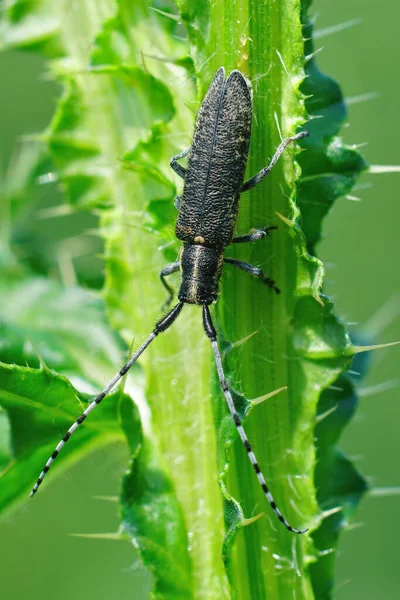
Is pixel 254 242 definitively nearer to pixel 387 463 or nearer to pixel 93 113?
pixel 93 113

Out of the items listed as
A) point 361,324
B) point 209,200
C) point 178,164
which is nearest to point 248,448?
point 178,164

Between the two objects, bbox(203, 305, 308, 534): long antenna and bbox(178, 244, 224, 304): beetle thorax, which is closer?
bbox(203, 305, 308, 534): long antenna

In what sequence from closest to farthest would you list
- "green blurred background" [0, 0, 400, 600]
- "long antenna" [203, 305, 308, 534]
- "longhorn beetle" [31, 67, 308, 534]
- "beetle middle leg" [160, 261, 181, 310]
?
"long antenna" [203, 305, 308, 534], "longhorn beetle" [31, 67, 308, 534], "beetle middle leg" [160, 261, 181, 310], "green blurred background" [0, 0, 400, 600]

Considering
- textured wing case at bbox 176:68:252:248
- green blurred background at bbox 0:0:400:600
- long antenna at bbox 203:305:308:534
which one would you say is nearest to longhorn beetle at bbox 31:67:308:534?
textured wing case at bbox 176:68:252:248

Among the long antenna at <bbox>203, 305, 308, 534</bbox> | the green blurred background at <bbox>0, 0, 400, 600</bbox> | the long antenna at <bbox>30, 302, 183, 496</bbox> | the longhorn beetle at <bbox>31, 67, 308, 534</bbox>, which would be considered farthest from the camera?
the green blurred background at <bbox>0, 0, 400, 600</bbox>

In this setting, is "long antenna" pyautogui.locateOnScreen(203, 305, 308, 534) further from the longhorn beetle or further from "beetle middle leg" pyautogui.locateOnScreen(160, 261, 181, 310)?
"beetle middle leg" pyautogui.locateOnScreen(160, 261, 181, 310)

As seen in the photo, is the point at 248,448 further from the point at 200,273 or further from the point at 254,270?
the point at 200,273

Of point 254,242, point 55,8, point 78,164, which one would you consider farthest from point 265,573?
point 55,8

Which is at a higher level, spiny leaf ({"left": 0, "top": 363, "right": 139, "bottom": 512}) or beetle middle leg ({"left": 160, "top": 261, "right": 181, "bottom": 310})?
beetle middle leg ({"left": 160, "top": 261, "right": 181, "bottom": 310})
